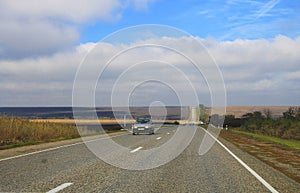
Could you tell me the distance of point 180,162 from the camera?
12625mm

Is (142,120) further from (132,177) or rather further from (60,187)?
(60,187)

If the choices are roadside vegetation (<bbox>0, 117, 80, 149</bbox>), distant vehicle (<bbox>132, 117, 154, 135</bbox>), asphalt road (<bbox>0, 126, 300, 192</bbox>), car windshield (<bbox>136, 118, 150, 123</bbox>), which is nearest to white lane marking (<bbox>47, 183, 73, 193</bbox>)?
asphalt road (<bbox>0, 126, 300, 192</bbox>)

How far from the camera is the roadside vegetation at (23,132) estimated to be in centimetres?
2127

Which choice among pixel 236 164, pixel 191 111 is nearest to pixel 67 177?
pixel 236 164

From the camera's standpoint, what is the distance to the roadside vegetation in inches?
837

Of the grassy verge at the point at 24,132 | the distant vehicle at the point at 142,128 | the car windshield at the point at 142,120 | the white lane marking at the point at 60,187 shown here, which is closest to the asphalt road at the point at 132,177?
the white lane marking at the point at 60,187

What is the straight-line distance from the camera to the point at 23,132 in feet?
77.1

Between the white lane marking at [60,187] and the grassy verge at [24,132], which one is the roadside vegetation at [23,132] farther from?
the white lane marking at [60,187]

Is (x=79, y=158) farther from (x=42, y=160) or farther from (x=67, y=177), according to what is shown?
(x=67, y=177)

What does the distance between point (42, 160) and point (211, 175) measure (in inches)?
241

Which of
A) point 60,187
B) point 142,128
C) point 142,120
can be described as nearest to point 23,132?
point 142,128

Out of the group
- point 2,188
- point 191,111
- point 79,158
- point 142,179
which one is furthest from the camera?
point 191,111

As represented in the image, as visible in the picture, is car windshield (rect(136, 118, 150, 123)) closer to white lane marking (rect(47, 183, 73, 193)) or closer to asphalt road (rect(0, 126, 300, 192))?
asphalt road (rect(0, 126, 300, 192))

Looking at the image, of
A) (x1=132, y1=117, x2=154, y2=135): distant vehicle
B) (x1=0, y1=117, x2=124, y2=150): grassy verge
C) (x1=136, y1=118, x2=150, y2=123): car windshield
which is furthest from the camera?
(x1=136, y1=118, x2=150, y2=123): car windshield
